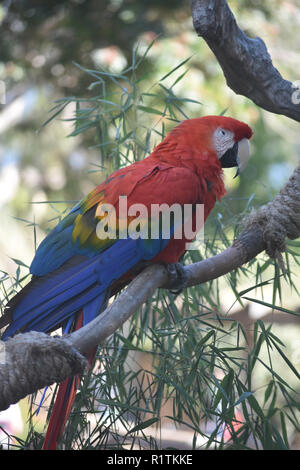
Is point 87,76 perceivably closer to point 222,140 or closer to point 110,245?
point 222,140

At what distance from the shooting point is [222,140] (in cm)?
109

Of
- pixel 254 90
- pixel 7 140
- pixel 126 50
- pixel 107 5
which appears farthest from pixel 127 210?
pixel 7 140

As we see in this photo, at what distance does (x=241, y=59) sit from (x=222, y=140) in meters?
0.26

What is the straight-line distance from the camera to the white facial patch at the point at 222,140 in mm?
1077

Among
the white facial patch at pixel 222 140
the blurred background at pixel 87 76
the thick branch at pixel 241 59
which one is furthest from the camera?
the blurred background at pixel 87 76

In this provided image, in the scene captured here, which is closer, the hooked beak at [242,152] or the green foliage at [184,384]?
the green foliage at [184,384]

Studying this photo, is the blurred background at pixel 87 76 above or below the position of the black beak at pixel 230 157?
above

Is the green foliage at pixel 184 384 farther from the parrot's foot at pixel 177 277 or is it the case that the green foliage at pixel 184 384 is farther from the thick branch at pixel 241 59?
the thick branch at pixel 241 59

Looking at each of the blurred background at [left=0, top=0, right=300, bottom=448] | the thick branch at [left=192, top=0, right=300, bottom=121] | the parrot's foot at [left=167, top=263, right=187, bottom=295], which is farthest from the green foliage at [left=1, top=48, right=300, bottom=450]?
the blurred background at [left=0, top=0, right=300, bottom=448]

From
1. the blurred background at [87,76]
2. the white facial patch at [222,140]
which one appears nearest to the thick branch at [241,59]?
the white facial patch at [222,140]

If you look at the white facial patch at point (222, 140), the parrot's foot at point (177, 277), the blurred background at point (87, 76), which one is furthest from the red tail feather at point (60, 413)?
the blurred background at point (87, 76)

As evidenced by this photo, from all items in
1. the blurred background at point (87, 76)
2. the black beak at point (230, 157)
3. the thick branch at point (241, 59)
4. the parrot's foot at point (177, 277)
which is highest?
the blurred background at point (87, 76)

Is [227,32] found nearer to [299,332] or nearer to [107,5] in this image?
[107,5]

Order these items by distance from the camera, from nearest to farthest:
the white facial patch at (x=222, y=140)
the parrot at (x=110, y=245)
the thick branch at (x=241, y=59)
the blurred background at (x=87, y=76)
Result: the thick branch at (x=241, y=59)
the parrot at (x=110, y=245)
the white facial patch at (x=222, y=140)
the blurred background at (x=87, y=76)
